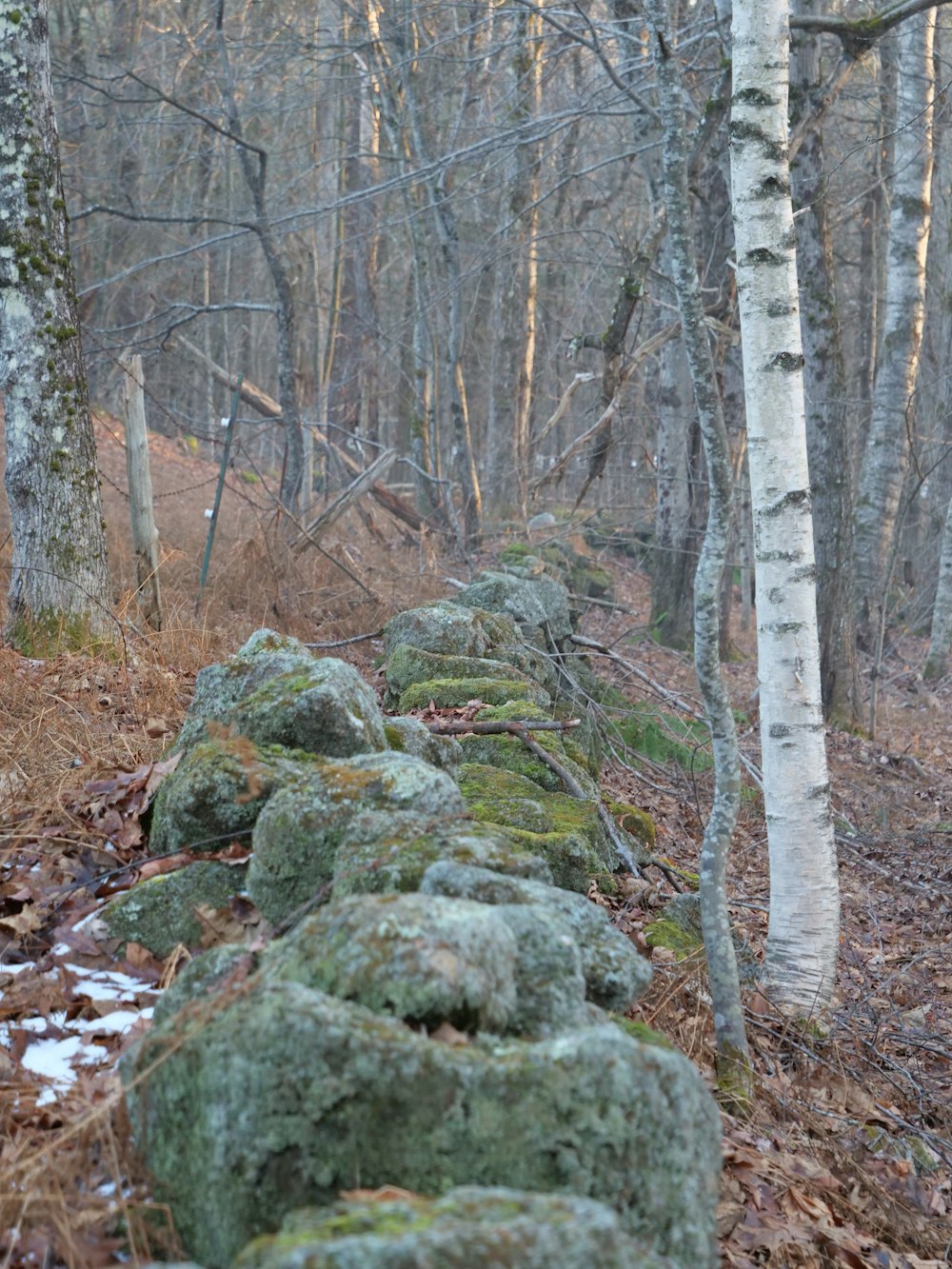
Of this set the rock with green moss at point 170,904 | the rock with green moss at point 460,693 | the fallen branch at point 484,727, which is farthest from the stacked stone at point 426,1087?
the rock with green moss at point 460,693

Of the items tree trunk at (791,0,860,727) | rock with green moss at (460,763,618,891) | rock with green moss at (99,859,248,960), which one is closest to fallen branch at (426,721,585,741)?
rock with green moss at (460,763,618,891)

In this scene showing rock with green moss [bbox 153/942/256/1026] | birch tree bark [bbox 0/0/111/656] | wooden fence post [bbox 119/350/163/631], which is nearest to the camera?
rock with green moss [bbox 153/942/256/1026]

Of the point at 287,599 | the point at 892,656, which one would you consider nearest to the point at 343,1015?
the point at 287,599

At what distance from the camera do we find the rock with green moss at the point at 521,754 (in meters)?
4.94

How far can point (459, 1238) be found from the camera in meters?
1.48

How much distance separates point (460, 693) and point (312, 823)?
2627 millimetres

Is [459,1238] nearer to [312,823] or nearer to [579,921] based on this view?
[579,921]

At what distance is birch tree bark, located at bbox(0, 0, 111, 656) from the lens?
6281 mm

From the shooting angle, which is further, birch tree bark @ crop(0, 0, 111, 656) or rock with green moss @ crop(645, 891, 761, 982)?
birch tree bark @ crop(0, 0, 111, 656)

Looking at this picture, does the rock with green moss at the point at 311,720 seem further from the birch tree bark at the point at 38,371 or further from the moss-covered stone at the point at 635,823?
the birch tree bark at the point at 38,371

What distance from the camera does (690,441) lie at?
13.3 m

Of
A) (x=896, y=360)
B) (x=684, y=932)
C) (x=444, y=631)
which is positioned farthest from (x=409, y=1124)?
(x=896, y=360)

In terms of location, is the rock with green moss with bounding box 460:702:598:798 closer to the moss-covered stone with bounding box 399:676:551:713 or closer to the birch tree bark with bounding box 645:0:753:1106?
the moss-covered stone with bounding box 399:676:551:713

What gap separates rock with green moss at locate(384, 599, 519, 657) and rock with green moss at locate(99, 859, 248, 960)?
3103mm
